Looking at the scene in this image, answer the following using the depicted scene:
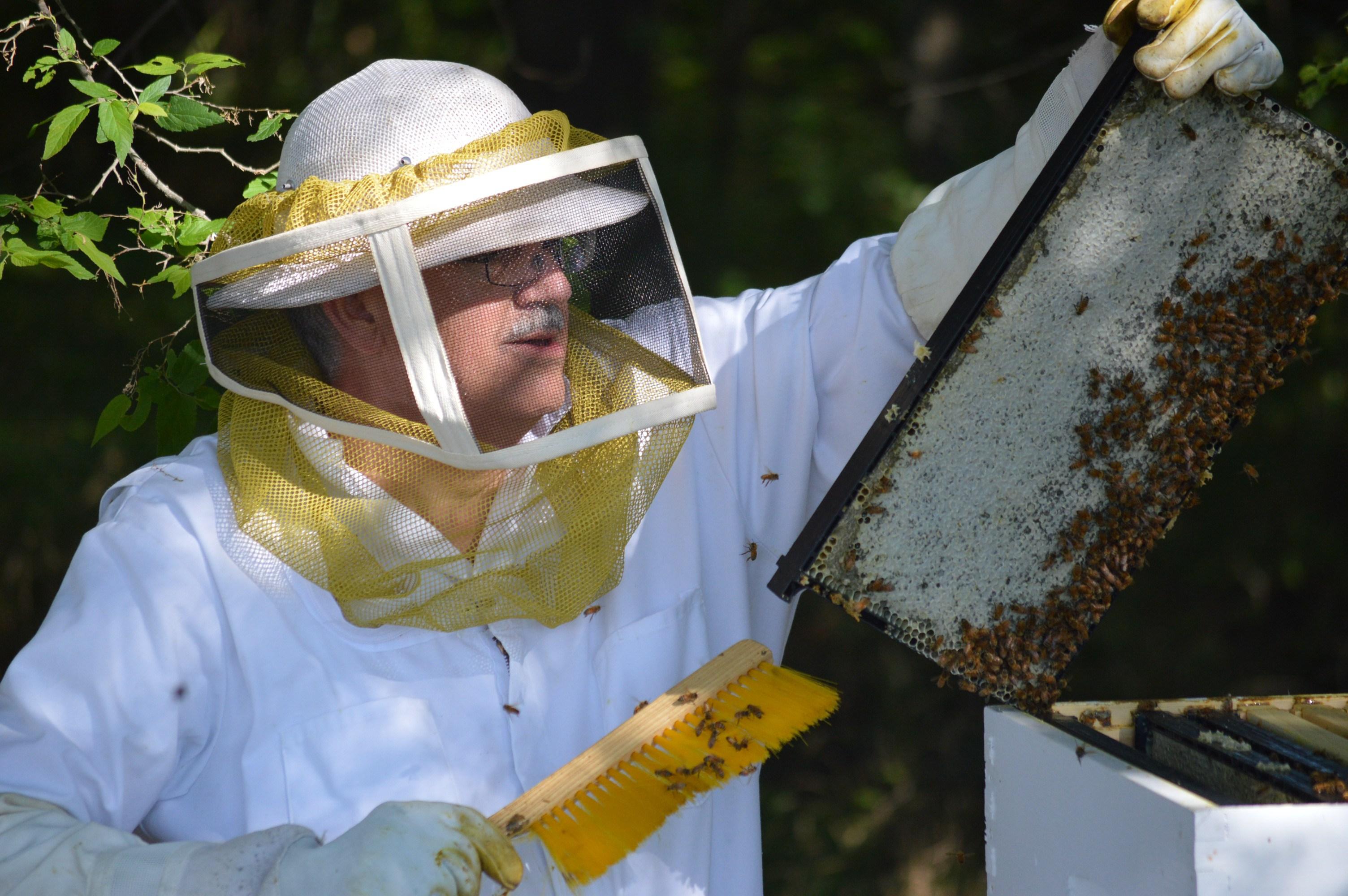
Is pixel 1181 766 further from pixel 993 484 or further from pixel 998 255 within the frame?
pixel 998 255

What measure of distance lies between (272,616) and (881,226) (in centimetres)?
276

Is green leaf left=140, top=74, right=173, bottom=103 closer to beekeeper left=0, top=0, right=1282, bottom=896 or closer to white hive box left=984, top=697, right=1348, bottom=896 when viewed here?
beekeeper left=0, top=0, right=1282, bottom=896

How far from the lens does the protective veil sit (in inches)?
60.3

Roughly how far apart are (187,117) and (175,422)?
2.04 ft

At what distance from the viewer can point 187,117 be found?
2.20 meters

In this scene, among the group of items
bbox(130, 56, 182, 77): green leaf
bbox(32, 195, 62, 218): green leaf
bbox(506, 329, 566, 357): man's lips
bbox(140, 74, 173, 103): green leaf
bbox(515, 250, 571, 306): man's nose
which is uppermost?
bbox(130, 56, 182, 77): green leaf

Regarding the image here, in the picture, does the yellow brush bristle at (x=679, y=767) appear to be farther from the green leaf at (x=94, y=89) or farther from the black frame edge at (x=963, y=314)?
the green leaf at (x=94, y=89)

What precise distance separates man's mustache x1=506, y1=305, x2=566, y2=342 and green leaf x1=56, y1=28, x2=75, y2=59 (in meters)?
1.20

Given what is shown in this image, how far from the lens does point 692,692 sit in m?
1.60

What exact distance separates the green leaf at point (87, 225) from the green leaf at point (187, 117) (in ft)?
0.75

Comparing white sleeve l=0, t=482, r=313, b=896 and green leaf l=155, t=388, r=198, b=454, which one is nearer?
white sleeve l=0, t=482, r=313, b=896

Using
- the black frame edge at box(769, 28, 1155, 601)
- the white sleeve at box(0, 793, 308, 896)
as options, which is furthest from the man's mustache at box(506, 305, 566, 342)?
the white sleeve at box(0, 793, 308, 896)

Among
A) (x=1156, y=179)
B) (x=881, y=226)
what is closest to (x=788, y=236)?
(x=881, y=226)

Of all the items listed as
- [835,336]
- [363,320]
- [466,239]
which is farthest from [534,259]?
[835,336]
